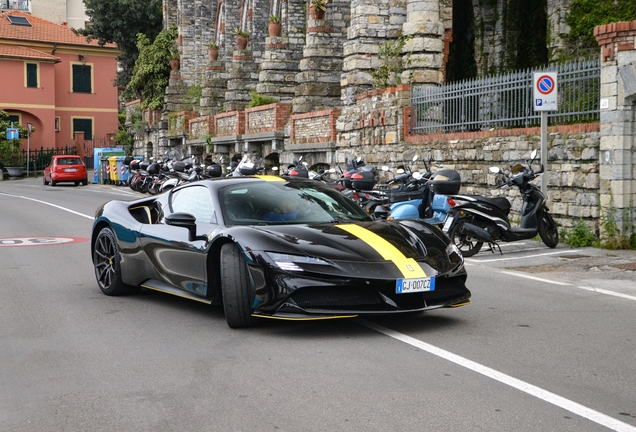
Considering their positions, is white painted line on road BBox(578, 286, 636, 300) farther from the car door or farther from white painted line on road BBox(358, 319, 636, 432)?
the car door

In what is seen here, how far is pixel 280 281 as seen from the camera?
6.85 meters

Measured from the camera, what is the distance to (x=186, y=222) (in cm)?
784

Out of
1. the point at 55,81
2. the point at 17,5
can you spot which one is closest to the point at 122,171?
the point at 55,81

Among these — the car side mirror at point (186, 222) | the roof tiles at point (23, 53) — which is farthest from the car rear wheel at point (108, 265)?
the roof tiles at point (23, 53)

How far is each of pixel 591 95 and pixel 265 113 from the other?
1949 centimetres

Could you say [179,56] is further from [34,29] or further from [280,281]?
[280,281]

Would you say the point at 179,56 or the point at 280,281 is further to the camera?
the point at 179,56

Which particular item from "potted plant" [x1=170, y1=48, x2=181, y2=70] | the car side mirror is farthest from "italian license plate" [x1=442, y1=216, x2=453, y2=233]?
"potted plant" [x1=170, y1=48, x2=181, y2=70]

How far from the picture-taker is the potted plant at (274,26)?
118 feet

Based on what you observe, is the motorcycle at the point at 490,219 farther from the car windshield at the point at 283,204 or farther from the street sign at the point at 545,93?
the car windshield at the point at 283,204

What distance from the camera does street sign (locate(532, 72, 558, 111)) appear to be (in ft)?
47.1

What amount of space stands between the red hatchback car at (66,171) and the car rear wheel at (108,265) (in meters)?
33.0

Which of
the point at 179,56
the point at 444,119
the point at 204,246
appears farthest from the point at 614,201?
the point at 179,56

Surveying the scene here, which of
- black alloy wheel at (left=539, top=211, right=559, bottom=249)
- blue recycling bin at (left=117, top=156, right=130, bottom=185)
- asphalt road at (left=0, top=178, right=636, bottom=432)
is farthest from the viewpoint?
blue recycling bin at (left=117, top=156, right=130, bottom=185)
